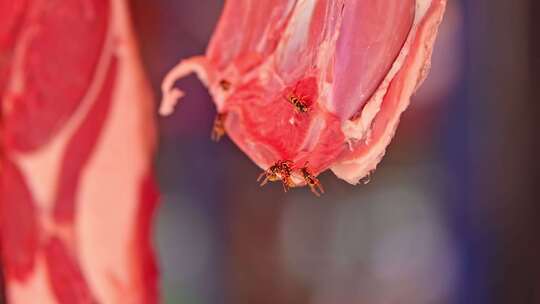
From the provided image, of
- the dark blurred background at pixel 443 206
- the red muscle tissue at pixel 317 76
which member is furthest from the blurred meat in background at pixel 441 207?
the red muscle tissue at pixel 317 76

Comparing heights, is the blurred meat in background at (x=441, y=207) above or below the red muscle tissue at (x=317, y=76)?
below

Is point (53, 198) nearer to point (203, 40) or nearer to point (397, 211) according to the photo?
point (203, 40)

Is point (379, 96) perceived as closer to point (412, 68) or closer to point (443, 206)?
point (412, 68)

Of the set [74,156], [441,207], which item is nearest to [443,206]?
[441,207]

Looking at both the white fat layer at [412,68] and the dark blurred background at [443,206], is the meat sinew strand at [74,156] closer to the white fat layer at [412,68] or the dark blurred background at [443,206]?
the dark blurred background at [443,206]

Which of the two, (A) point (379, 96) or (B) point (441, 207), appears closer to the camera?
(A) point (379, 96)

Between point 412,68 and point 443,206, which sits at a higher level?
point 412,68

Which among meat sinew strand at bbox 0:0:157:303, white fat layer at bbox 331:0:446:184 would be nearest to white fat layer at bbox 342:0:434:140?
white fat layer at bbox 331:0:446:184
